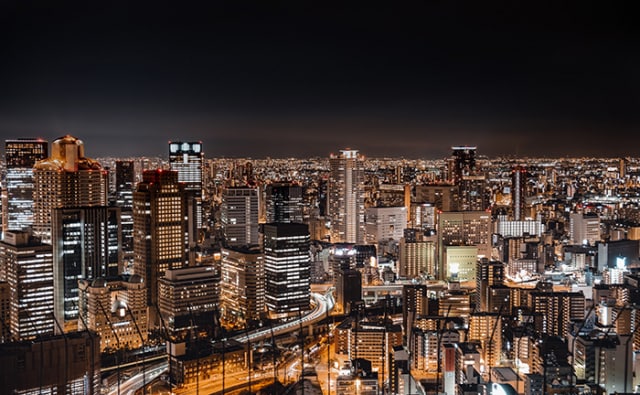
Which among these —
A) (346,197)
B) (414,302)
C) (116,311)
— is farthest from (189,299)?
(346,197)

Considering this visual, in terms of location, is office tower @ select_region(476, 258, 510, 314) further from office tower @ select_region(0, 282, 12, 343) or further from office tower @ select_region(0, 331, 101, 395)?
office tower @ select_region(0, 282, 12, 343)

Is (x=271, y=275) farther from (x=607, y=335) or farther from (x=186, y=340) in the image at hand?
(x=607, y=335)

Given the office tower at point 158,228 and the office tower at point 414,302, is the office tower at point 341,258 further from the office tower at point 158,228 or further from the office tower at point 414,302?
the office tower at point 158,228

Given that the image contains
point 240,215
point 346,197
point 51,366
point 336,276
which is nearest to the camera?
point 51,366

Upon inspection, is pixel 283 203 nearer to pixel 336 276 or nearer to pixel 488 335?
pixel 336 276

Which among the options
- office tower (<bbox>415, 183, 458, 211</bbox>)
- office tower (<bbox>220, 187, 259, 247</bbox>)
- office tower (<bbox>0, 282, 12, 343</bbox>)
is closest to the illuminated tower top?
office tower (<bbox>220, 187, 259, 247</bbox>)

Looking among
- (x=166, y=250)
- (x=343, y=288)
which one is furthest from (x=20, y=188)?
(x=343, y=288)
